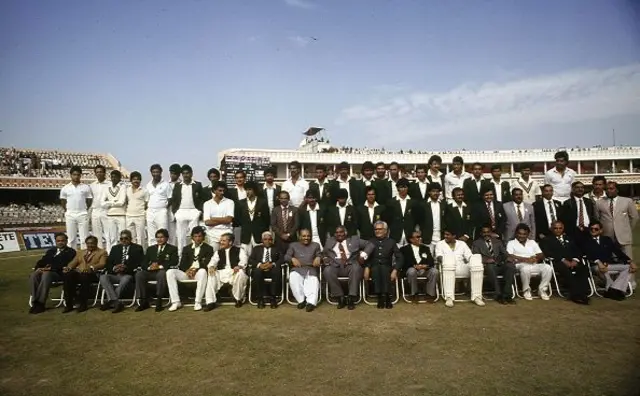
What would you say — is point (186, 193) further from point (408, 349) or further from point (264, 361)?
point (408, 349)

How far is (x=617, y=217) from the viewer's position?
7598mm

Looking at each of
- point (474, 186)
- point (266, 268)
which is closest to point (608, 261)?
point (474, 186)

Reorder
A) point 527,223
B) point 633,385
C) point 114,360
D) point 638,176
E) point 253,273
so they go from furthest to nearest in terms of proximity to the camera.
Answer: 1. point 638,176
2. point 527,223
3. point 253,273
4. point 114,360
5. point 633,385

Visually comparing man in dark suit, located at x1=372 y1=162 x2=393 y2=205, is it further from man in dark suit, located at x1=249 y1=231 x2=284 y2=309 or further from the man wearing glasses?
man in dark suit, located at x1=249 y1=231 x2=284 y2=309

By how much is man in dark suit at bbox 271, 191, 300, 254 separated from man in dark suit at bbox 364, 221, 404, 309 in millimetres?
1588

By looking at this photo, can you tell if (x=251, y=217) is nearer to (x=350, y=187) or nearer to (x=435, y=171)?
(x=350, y=187)

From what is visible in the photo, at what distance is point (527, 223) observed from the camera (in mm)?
7621

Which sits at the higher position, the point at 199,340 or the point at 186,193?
the point at 186,193

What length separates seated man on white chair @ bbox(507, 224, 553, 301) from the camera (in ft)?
22.7

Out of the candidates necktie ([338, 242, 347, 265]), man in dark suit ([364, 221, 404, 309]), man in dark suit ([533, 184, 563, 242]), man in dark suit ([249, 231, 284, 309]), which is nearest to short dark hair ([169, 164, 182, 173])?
man in dark suit ([249, 231, 284, 309])

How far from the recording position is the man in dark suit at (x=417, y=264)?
22.7 ft

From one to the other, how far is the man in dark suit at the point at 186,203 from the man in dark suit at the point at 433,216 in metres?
4.72

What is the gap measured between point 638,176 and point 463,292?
52767 mm

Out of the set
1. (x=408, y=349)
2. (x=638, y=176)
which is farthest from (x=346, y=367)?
(x=638, y=176)
